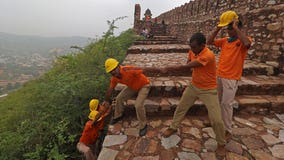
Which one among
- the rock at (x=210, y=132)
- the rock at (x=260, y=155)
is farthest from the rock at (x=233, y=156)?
the rock at (x=210, y=132)

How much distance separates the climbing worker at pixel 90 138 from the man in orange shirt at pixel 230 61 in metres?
2.21

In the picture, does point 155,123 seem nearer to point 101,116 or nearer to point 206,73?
point 101,116

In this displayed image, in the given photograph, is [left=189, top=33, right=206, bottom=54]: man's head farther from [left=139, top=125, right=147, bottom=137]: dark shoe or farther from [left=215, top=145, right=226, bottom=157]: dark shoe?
[left=139, top=125, right=147, bottom=137]: dark shoe

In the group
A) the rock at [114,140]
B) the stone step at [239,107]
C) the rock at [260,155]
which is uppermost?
the stone step at [239,107]

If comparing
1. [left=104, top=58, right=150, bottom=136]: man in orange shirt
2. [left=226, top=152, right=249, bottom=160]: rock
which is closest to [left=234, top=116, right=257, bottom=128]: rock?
[left=226, top=152, right=249, bottom=160]: rock

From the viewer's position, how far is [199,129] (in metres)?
2.84

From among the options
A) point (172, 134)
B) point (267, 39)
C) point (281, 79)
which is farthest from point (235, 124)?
point (267, 39)

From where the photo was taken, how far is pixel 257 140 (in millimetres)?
2518

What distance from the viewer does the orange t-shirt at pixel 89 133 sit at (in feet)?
10.2

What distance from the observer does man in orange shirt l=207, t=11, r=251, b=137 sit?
2217mm

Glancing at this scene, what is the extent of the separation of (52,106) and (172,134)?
305 cm

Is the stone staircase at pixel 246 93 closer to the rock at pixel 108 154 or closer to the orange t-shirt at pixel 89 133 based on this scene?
the orange t-shirt at pixel 89 133

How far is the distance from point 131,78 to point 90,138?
4.59 ft

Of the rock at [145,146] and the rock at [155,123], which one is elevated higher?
the rock at [155,123]
